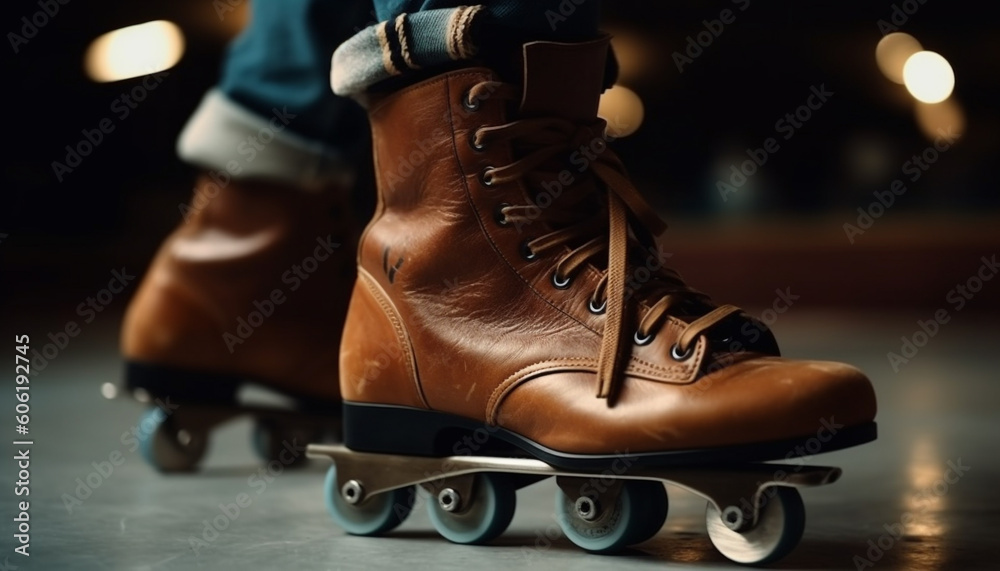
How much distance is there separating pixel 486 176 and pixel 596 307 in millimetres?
161

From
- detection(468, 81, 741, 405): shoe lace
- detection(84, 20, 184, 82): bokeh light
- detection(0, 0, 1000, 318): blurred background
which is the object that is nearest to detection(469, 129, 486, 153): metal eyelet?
detection(468, 81, 741, 405): shoe lace

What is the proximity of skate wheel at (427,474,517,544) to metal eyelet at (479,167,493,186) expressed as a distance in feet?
0.88

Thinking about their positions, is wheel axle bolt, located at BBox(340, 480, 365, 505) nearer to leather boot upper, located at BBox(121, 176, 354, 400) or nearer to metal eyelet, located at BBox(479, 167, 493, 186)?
metal eyelet, located at BBox(479, 167, 493, 186)

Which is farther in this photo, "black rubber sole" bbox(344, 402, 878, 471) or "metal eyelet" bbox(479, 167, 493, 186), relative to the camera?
"metal eyelet" bbox(479, 167, 493, 186)

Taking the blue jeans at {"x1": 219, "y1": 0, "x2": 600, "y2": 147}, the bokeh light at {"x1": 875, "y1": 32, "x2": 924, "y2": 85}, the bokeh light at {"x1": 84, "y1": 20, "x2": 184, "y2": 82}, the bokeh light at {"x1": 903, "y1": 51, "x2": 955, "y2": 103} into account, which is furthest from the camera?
the bokeh light at {"x1": 875, "y1": 32, "x2": 924, "y2": 85}

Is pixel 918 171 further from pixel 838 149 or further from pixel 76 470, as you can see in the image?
pixel 76 470

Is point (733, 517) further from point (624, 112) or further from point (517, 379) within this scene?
point (624, 112)

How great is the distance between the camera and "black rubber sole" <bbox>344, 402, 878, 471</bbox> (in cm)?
89

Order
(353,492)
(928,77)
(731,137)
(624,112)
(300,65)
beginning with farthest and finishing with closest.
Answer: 1. (624,112)
2. (731,137)
3. (928,77)
4. (300,65)
5. (353,492)

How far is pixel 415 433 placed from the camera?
109 cm

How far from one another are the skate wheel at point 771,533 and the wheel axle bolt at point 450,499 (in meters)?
0.25

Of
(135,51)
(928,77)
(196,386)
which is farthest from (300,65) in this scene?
(928,77)

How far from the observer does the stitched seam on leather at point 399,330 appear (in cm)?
108

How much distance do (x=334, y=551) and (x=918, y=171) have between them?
5.97 meters
